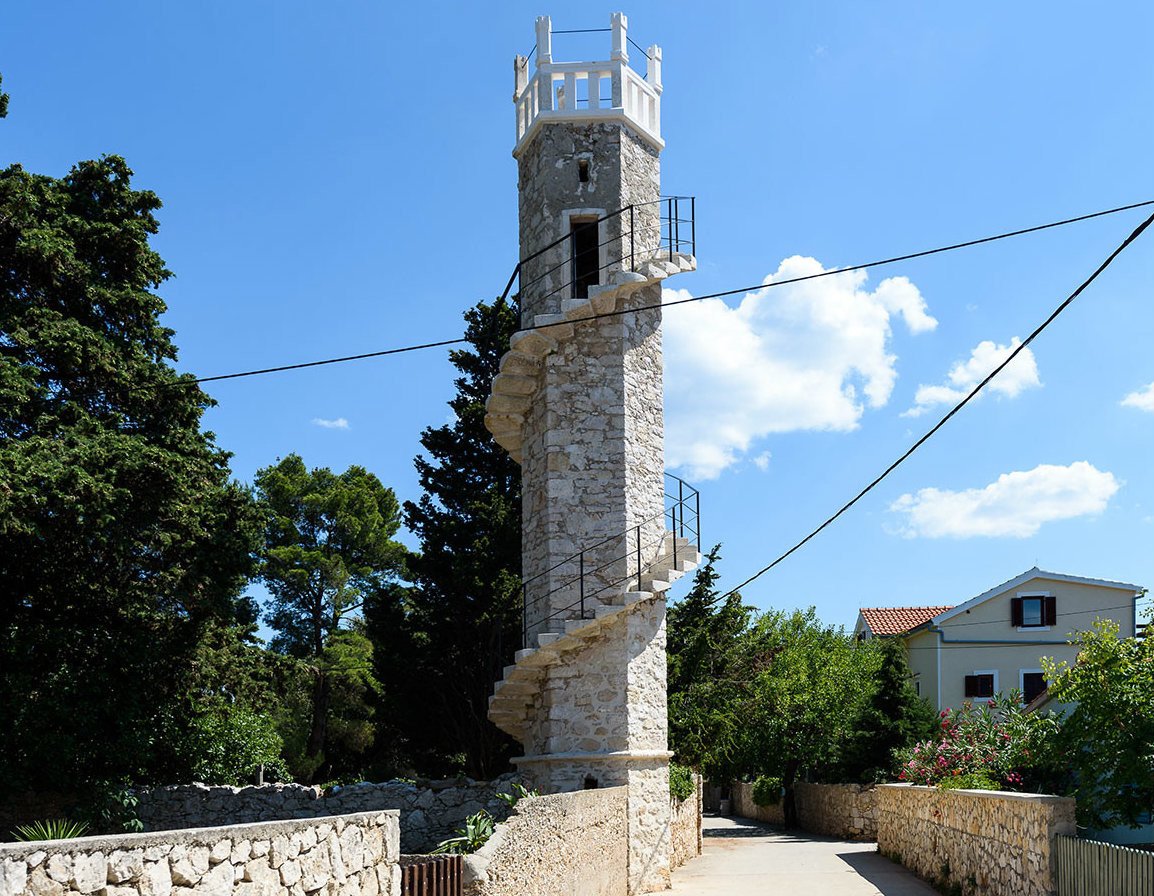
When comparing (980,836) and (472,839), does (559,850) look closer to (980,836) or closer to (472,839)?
(472,839)

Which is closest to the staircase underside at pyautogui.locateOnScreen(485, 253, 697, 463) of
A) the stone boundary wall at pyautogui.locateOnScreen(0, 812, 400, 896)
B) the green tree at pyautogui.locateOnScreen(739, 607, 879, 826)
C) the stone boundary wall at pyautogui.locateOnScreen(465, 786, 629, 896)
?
the stone boundary wall at pyautogui.locateOnScreen(465, 786, 629, 896)

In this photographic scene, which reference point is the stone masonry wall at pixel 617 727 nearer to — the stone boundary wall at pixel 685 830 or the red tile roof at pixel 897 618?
the stone boundary wall at pixel 685 830

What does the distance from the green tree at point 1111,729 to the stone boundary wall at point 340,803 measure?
677cm

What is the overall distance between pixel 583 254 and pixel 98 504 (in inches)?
317

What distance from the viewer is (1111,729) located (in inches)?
458

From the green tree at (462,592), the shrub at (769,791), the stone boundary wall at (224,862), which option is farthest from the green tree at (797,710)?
the stone boundary wall at (224,862)

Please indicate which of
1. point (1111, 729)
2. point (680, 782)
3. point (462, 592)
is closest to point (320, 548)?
point (462, 592)

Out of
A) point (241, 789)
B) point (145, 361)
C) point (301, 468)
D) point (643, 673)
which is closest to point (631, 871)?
point (643, 673)

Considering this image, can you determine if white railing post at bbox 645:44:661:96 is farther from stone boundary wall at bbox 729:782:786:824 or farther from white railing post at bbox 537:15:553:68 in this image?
stone boundary wall at bbox 729:782:786:824

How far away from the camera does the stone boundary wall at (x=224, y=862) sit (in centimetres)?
559

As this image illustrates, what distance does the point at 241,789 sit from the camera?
1752cm

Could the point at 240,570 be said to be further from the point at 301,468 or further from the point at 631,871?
the point at 301,468

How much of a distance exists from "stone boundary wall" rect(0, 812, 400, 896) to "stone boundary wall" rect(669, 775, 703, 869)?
11457mm

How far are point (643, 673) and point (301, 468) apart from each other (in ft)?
87.2
